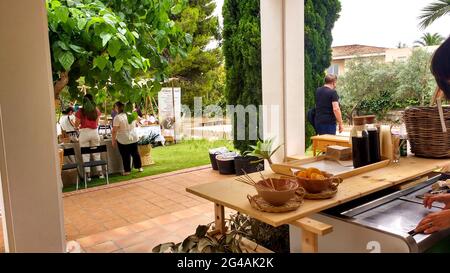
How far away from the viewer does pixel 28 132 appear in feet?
7.32

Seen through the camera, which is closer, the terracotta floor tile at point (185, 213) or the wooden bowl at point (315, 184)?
the wooden bowl at point (315, 184)

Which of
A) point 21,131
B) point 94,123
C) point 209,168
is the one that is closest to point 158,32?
point 21,131

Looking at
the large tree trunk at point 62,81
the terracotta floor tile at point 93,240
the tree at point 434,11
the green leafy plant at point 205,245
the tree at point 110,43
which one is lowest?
the terracotta floor tile at point 93,240

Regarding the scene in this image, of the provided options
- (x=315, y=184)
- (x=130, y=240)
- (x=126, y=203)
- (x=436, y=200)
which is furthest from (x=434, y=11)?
(x=315, y=184)

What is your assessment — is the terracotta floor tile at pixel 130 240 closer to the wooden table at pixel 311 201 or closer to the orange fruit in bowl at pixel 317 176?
the wooden table at pixel 311 201

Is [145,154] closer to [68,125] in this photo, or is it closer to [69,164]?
[68,125]

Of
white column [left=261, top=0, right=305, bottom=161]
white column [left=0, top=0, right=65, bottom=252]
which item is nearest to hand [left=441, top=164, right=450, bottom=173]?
white column [left=261, top=0, right=305, bottom=161]

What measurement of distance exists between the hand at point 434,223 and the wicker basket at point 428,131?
0.78 m

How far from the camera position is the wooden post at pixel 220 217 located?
161 cm

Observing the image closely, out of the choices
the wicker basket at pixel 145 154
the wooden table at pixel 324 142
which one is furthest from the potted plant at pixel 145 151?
the wooden table at pixel 324 142

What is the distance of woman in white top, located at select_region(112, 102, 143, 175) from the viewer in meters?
5.61

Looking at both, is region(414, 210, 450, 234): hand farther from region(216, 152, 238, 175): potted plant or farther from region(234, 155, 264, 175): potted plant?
region(216, 152, 238, 175): potted plant

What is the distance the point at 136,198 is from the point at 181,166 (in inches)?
80.2

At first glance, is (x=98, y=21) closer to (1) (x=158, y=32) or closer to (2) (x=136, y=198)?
(1) (x=158, y=32)
